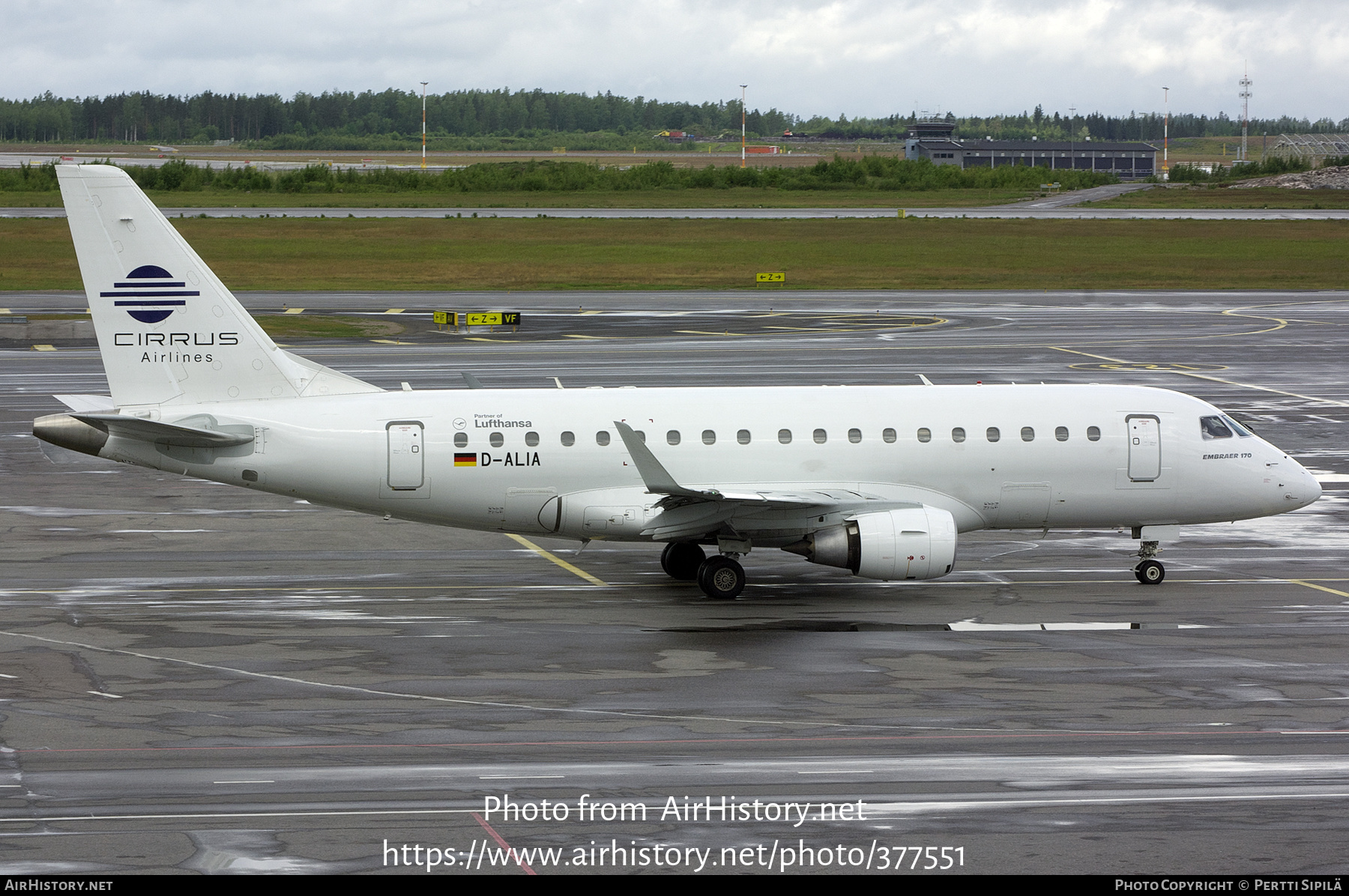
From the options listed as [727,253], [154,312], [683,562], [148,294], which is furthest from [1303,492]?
[727,253]

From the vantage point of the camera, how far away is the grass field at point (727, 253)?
315ft

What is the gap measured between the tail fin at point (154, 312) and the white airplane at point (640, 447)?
3 cm

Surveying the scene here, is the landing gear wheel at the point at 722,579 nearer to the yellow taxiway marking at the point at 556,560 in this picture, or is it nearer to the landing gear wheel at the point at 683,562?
the landing gear wheel at the point at 683,562

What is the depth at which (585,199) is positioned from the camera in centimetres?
15900

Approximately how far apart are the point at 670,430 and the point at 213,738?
11.4m

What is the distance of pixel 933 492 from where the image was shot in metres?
27.8

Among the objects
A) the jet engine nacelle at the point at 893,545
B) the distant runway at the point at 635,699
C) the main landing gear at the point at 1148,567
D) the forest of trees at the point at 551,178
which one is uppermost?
the forest of trees at the point at 551,178

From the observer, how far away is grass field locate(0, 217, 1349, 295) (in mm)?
95938

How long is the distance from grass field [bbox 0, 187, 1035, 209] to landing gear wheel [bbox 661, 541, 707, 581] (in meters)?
123

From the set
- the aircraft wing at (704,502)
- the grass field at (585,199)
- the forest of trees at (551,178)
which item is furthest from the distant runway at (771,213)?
the aircraft wing at (704,502)


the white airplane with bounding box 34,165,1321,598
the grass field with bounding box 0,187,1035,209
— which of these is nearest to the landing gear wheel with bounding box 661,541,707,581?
the white airplane with bounding box 34,165,1321,598

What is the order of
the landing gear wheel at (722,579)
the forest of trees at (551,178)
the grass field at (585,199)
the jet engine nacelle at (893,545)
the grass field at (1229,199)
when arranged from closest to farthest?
the jet engine nacelle at (893,545) < the landing gear wheel at (722,579) < the grass field at (585,199) < the grass field at (1229,199) < the forest of trees at (551,178)

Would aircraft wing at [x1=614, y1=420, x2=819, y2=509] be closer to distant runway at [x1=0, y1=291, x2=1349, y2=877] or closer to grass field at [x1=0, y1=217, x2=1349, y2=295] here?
distant runway at [x1=0, y1=291, x2=1349, y2=877]
